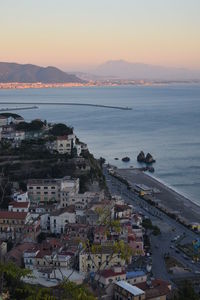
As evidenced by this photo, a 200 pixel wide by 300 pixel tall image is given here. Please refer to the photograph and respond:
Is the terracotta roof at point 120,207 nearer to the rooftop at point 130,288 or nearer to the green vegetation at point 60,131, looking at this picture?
the rooftop at point 130,288

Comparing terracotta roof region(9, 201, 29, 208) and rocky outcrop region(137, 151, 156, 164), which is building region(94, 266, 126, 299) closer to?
terracotta roof region(9, 201, 29, 208)

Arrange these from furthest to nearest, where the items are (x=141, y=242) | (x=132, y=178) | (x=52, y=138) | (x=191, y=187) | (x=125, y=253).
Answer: (x=132, y=178)
(x=191, y=187)
(x=52, y=138)
(x=141, y=242)
(x=125, y=253)

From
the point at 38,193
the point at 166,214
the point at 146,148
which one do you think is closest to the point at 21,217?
Answer: the point at 38,193

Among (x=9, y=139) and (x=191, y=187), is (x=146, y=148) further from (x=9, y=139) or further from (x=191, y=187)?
(x=9, y=139)

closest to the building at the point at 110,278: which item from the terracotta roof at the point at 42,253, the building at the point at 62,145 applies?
the terracotta roof at the point at 42,253

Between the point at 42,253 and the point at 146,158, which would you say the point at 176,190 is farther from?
the point at 42,253

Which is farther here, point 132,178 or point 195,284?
point 132,178

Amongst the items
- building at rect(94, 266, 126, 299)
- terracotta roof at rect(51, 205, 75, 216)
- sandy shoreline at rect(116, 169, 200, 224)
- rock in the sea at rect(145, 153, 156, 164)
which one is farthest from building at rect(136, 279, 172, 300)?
rock in the sea at rect(145, 153, 156, 164)
